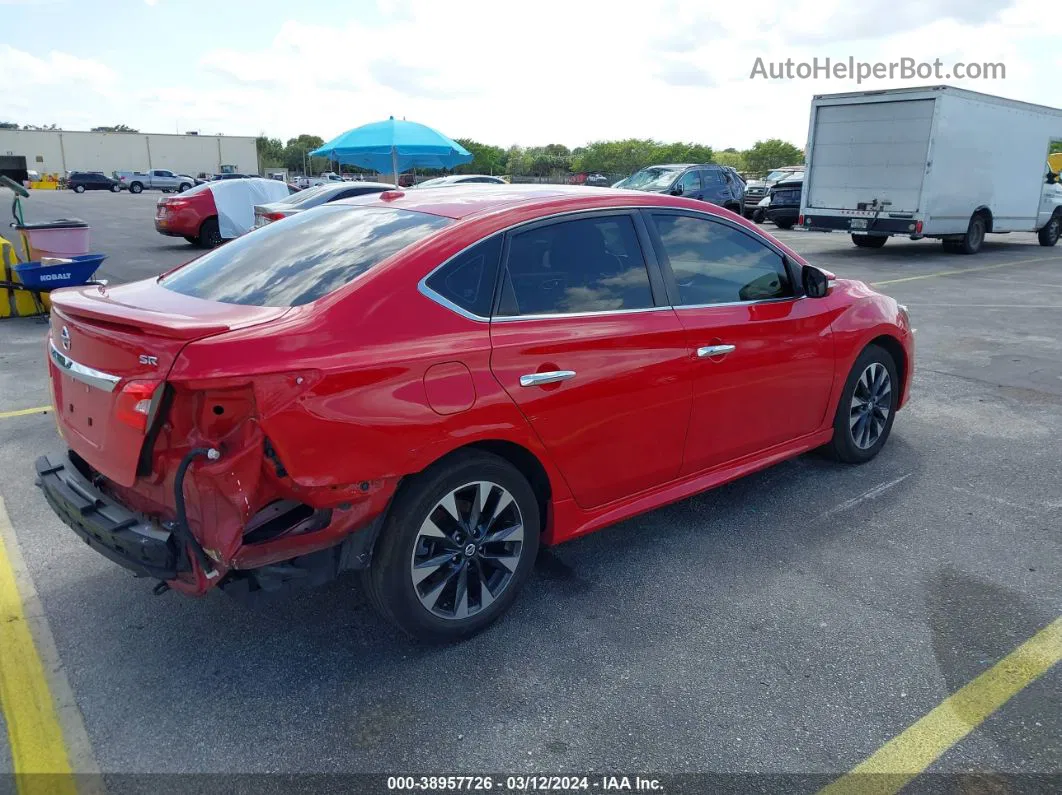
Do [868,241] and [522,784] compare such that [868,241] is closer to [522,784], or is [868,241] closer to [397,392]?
[397,392]

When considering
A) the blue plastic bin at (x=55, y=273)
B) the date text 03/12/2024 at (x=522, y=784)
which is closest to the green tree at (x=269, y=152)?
the blue plastic bin at (x=55, y=273)

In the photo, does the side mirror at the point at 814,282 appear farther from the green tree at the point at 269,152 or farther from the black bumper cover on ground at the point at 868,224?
the green tree at the point at 269,152

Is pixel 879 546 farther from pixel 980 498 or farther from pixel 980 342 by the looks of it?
pixel 980 342

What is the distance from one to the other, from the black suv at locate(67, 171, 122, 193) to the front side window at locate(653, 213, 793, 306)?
209 ft

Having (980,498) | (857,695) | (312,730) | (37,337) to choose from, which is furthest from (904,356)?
(37,337)

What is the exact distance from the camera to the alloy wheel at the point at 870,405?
15.8 feet

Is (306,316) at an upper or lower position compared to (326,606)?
upper

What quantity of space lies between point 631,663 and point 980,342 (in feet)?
24.5

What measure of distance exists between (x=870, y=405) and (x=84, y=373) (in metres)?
4.20

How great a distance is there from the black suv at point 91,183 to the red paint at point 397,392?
207 ft

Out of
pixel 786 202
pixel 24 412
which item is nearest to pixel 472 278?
pixel 24 412

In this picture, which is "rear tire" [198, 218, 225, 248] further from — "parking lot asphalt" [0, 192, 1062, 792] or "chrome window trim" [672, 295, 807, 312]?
"chrome window trim" [672, 295, 807, 312]

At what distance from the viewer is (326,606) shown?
3.39 metres

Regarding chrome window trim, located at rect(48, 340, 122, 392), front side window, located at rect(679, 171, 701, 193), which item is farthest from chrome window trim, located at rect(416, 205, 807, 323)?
front side window, located at rect(679, 171, 701, 193)
